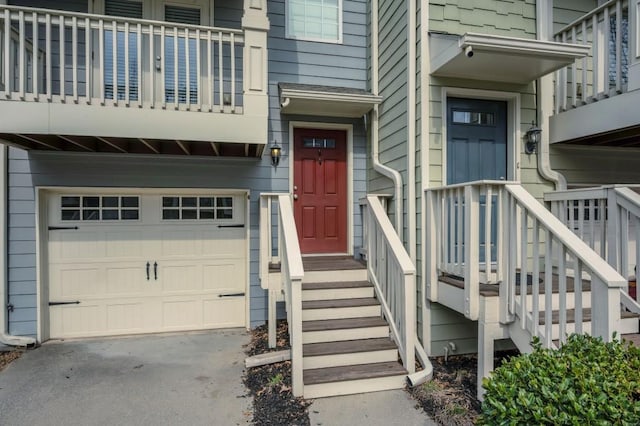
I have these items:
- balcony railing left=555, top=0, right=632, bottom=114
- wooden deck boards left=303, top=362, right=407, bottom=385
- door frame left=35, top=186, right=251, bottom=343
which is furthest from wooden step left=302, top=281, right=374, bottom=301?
balcony railing left=555, top=0, right=632, bottom=114

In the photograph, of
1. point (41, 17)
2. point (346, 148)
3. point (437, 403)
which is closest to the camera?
point (437, 403)

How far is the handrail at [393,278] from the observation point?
317cm

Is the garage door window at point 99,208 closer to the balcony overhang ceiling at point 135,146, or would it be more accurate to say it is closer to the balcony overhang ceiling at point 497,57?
the balcony overhang ceiling at point 135,146

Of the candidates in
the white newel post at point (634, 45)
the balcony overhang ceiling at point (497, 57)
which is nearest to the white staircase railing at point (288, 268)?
the balcony overhang ceiling at point (497, 57)

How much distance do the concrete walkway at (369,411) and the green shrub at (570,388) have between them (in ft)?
3.96

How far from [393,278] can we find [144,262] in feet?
10.7

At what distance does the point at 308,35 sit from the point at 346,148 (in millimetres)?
1629

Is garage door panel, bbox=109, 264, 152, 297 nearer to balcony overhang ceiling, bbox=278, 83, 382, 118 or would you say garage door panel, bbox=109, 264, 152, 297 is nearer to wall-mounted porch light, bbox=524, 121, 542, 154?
balcony overhang ceiling, bbox=278, 83, 382, 118

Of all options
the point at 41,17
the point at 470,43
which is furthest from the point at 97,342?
the point at 470,43

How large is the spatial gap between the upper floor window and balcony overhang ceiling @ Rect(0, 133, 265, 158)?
1.77 meters

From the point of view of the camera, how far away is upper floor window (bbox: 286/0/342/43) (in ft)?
15.8

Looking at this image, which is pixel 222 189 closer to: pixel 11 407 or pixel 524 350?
pixel 11 407

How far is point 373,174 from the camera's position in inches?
186

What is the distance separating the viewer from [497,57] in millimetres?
3297
